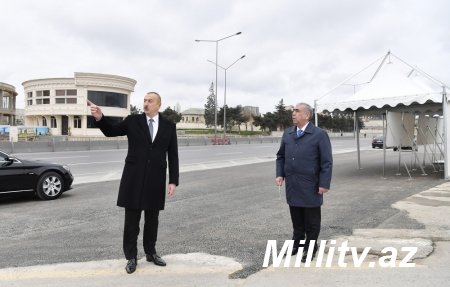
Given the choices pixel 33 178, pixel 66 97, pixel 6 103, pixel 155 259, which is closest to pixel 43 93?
pixel 66 97

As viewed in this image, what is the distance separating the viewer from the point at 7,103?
95250 mm

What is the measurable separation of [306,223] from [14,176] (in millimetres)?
6906

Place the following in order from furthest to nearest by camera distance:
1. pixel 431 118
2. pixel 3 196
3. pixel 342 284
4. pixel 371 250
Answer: pixel 431 118, pixel 3 196, pixel 371 250, pixel 342 284

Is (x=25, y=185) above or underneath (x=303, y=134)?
underneath

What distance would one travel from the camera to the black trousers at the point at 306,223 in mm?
5160

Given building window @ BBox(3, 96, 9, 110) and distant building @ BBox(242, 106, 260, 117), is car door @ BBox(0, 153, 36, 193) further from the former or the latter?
distant building @ BBox(242, 106, 260, 117)

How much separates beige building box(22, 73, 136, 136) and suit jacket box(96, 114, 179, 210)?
2933 inches

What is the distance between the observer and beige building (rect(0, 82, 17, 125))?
90125mm

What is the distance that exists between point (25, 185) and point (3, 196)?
0.48 metres

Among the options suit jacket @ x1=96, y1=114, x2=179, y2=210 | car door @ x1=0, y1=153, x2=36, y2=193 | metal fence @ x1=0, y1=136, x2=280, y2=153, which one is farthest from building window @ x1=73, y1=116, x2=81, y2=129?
suit jacket @ x1=96, y1=114, x2=179, y2=210

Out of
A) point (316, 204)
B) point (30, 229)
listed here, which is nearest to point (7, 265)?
point (30, 229)

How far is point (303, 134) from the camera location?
5.15 meters

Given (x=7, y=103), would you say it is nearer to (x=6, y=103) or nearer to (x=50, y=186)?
(x=6, y=103)

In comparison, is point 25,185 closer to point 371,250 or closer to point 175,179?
point 175,179
